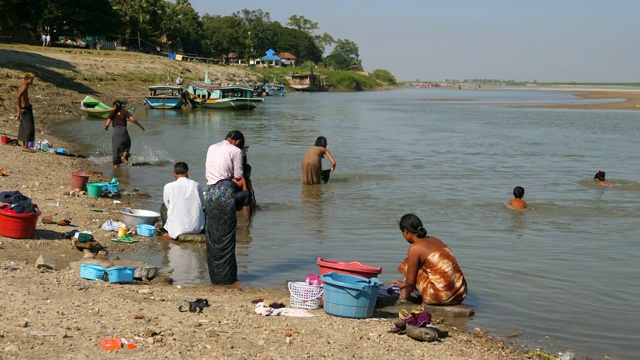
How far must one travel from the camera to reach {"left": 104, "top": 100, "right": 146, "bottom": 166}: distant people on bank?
1722cm

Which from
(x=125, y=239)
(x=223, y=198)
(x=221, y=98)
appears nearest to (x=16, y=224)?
(x=125, y=239)

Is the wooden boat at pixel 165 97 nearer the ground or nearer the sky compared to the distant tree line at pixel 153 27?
nearer the ground

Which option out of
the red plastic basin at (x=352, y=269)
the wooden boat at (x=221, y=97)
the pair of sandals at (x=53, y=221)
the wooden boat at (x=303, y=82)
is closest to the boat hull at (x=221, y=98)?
the wooden boat at (x=221, y=97)

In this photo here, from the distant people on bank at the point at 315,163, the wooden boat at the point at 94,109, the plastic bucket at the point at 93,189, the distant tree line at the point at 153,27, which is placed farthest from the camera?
the distant tree line at the point at 153,27

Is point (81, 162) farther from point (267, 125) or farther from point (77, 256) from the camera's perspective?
point (267, 125)

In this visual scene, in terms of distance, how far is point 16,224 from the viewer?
9.13 metres

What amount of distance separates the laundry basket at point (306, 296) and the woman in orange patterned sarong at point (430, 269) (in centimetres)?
114

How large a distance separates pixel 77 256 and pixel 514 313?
17.2 ft

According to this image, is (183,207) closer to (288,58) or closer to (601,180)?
(601,180)

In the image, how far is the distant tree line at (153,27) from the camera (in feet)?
202

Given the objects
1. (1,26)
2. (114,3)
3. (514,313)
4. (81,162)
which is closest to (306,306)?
(514,313)

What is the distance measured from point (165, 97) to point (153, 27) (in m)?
44.1

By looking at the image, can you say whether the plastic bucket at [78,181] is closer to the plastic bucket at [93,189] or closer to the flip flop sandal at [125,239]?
the plastic bucket at [93,189]

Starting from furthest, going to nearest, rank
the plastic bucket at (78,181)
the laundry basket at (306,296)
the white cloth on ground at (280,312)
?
1. the plastic bucket at (78,181)
2. the laundry basket at (306,296)
3. the white cloth on ground at (280,312)
